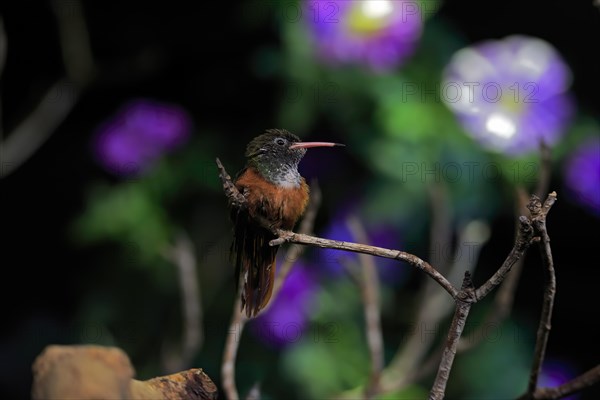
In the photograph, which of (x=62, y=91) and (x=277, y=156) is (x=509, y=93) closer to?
(x=277, y=156)

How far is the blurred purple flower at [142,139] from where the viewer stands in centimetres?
304

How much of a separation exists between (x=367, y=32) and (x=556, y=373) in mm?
1342

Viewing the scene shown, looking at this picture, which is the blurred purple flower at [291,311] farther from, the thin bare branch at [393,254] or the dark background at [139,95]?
the thin bare branch at [393,254]

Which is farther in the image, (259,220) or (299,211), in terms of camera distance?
(299,211)

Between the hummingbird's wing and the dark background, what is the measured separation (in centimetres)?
174

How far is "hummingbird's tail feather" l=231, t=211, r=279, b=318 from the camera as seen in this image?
138cm

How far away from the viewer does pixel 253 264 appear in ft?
4.77

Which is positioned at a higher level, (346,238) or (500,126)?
(500,126)

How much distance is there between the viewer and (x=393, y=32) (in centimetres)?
285

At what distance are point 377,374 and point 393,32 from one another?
155 centimetres

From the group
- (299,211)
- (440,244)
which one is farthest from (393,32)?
(299,211)

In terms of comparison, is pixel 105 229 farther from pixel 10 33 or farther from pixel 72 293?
pixel 10 33

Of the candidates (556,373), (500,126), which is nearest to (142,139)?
(500,126)

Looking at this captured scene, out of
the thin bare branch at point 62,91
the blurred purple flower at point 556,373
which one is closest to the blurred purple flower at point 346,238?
the blurred purple flower at point 556,373
